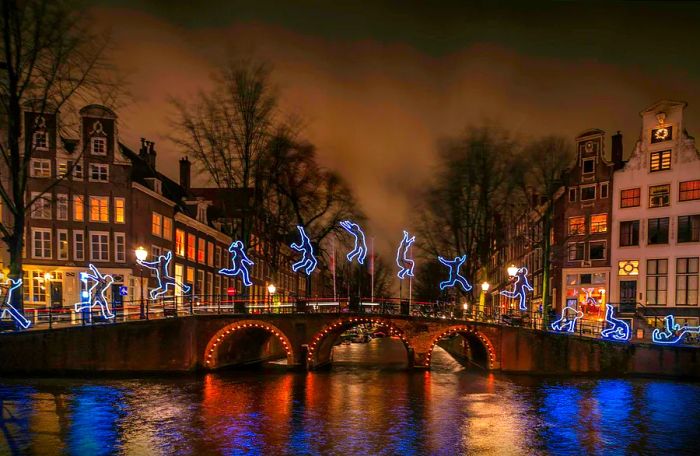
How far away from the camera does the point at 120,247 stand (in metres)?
47.8

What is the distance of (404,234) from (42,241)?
84.6 feet

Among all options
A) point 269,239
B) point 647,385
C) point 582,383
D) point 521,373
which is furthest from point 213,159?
point 647,385

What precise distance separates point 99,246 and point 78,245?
1.43 metres

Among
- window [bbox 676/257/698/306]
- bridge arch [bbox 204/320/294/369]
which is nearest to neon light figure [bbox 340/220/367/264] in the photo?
bridge arch [bbox 204/320/294/369]

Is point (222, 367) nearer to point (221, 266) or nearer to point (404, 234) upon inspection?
point (404, 234)

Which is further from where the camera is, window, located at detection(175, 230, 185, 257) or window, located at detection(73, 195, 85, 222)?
window, located at detection(175, 230, 185, 257)

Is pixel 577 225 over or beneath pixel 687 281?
over

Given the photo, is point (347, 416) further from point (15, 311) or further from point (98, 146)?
point (98, 146)

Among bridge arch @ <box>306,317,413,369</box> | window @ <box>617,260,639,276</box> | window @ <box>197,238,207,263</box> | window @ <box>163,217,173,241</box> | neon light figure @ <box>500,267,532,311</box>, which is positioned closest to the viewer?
bridge arch @ <box>306,317,413,369</box>

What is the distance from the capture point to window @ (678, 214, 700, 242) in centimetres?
4841

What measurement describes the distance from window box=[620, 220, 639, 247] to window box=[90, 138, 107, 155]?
135ft

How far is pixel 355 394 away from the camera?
1140 inches

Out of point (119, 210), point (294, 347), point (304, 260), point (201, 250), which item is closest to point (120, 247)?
point (119, 210)

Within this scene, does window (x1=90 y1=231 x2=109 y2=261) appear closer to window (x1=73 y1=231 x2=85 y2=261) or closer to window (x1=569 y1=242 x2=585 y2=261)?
window (x1=73 y1=231 x2=85 y2=261)
